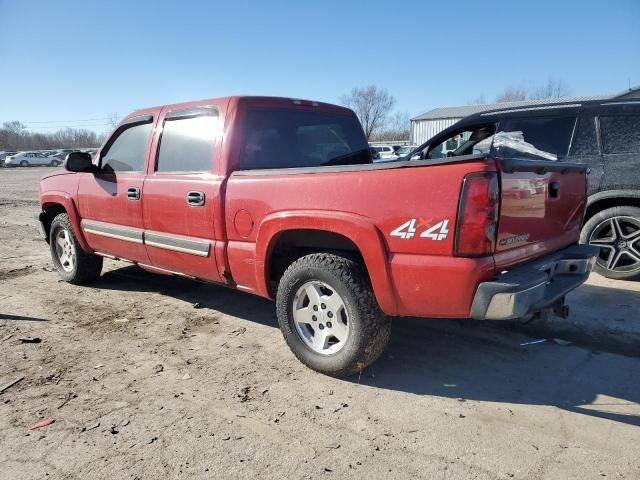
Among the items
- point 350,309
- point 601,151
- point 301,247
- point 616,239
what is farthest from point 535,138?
point 350,309

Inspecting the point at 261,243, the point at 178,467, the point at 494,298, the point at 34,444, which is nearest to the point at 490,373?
the point at 494,298

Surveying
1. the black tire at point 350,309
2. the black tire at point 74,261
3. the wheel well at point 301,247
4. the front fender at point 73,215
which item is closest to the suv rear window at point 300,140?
the wheel well at point 301,247

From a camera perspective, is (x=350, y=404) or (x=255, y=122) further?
(x=255, y=122)

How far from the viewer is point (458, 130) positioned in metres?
5.89

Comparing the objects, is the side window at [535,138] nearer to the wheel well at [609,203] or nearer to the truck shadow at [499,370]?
the wheel well at [609,203]

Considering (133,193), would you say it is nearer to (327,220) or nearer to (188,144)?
(188,144)

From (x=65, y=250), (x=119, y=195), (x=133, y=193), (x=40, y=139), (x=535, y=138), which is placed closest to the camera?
(x=133, y=193)

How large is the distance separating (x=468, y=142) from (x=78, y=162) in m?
4.46

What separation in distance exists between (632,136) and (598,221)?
928 millimetres

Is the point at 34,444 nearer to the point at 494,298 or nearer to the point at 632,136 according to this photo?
the point at 494,298

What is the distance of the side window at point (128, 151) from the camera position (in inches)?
179

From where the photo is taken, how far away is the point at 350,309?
301 centimetres

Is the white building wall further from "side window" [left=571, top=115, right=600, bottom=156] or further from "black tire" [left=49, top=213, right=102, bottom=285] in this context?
"black tire" [left=49, top=213, right=102, bottom=285]

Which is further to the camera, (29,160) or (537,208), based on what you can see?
(29,160)
